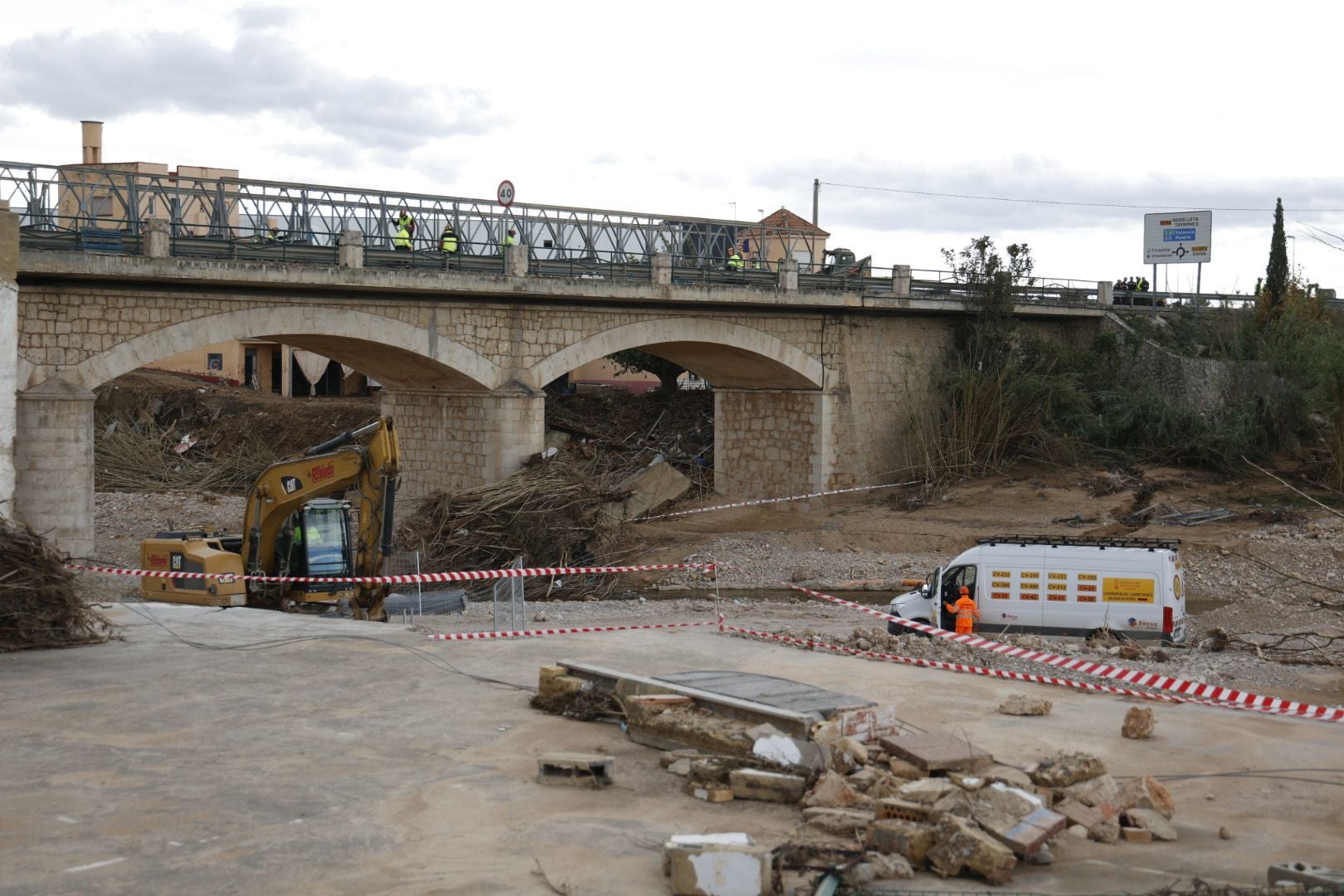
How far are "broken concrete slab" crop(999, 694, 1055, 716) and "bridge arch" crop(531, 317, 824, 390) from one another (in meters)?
16.8

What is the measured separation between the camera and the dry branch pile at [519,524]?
2445 centimetres

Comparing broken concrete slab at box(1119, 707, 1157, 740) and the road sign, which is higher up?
the road sign

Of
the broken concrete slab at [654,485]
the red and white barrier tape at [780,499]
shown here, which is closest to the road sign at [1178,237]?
the red and white barrier tape at [780,499]

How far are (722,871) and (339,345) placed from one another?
67.1ft

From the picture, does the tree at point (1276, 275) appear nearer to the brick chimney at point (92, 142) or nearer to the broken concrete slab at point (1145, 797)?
the broken concrete slab at point (1145, 797)

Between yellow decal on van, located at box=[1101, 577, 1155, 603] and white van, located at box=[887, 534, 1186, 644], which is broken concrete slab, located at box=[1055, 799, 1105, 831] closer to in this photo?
white van, located at box=[887, 534, 1186, 644]

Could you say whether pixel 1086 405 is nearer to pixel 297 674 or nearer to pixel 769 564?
pixel 769 564

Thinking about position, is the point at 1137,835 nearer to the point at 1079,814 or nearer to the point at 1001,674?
the point at 1079,814

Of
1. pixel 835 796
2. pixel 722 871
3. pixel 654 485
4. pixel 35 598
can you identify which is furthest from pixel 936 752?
pixel 654 485

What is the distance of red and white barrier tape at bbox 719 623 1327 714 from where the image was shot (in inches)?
465

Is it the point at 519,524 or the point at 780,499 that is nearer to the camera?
the point at 519,524

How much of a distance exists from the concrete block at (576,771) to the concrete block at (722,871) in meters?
2.10

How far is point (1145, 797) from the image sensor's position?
26.8 ft

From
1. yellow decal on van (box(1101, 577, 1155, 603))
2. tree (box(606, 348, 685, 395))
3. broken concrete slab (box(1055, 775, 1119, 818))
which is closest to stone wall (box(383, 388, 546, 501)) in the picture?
tree (box(606, 348, 685, 395))
